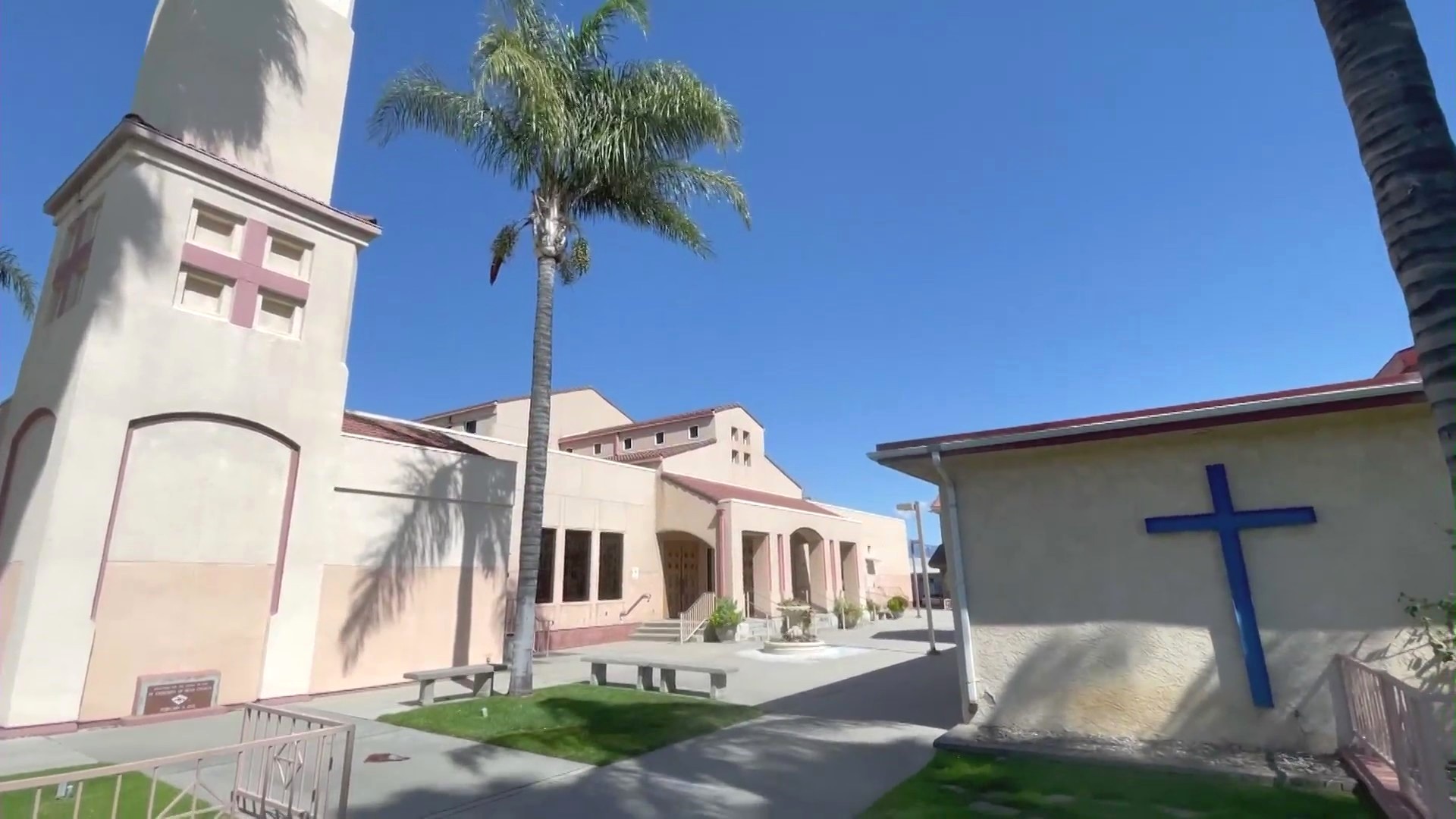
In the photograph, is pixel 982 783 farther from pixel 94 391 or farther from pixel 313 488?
pixel 94 391

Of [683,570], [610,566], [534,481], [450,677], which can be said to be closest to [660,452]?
[683,570]

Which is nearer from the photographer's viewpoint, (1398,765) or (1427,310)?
(1427,310)

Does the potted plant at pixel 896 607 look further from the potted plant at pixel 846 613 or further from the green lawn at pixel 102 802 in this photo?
the green lawn at pixel 102 802

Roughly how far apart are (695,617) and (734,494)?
16.9ft

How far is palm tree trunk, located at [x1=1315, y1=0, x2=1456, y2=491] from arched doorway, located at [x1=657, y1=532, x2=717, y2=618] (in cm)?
2169

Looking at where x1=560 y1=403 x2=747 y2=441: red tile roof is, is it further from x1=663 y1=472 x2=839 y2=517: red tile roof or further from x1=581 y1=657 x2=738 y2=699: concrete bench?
x1=581 y1=657 x2=738 y2=699: concrete bench

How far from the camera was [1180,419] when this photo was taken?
22.7 ft

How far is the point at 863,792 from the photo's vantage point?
247 inches

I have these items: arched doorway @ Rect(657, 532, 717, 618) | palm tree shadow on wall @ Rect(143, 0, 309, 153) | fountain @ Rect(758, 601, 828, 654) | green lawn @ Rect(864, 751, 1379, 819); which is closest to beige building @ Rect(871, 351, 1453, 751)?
green lawn @ Rect(864, 751, 1379, 819)

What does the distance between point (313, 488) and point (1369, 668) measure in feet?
47.4

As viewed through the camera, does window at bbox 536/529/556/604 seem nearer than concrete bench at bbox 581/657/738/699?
No

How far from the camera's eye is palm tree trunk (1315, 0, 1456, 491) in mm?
3312

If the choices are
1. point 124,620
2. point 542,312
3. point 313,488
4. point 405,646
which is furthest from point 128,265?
point 405,646

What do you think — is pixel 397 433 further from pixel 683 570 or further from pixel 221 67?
pixel 683 570
